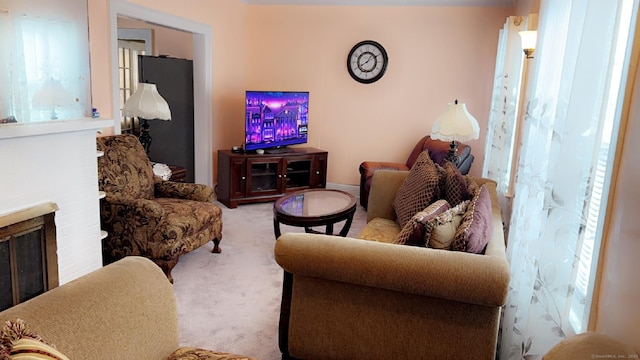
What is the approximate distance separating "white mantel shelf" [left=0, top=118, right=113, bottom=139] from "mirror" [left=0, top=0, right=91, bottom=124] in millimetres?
78

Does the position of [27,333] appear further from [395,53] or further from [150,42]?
[150,42]

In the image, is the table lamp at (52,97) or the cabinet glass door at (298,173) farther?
the cabinet glass door at (298,173)

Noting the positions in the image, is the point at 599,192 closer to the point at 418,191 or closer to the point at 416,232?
the point at 416,232

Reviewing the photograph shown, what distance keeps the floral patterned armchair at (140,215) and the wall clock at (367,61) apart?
2.85m

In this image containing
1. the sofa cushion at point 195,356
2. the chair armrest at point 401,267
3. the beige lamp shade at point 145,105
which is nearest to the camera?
the sofa cushion at point 195,356

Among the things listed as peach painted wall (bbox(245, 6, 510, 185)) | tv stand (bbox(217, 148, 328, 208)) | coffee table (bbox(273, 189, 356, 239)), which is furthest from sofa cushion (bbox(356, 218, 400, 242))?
peach painted wall (bbox(245, 6, 510, 185))

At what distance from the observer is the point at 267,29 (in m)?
5.89

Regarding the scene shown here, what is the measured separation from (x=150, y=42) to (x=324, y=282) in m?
5.02

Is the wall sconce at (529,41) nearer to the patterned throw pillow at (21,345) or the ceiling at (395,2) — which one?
the ceiling at (395,2)

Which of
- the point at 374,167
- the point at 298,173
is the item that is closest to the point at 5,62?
the point at 374,167

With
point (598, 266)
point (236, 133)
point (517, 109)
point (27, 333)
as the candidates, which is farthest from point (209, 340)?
point (236, 133)

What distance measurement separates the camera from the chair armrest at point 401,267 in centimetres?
171

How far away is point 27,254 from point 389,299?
5.97ft

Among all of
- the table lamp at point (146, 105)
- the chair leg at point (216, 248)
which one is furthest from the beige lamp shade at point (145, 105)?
the chair leg at point (216, 248)
